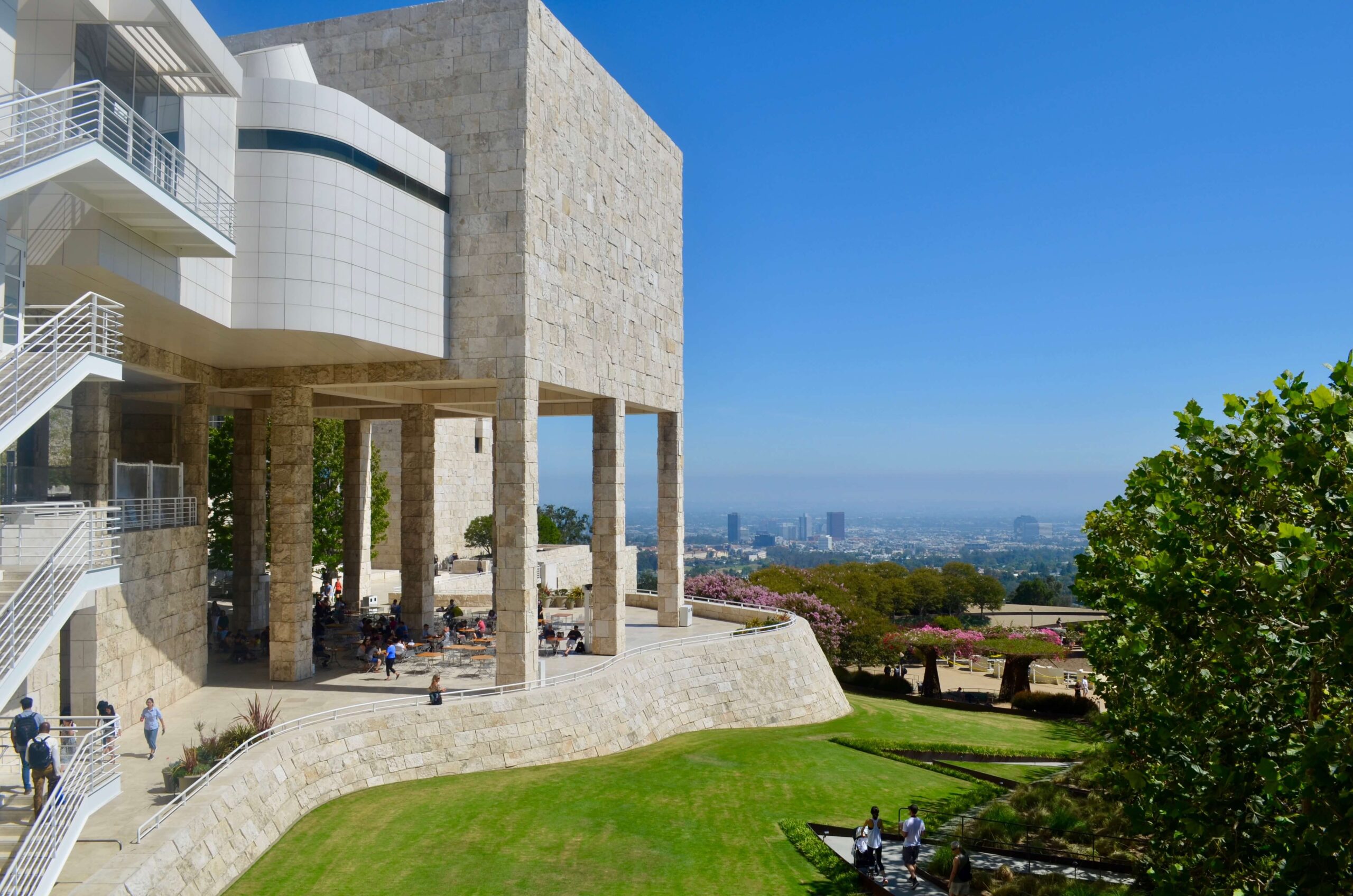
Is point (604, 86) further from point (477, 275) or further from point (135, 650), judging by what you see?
point (135, 650)

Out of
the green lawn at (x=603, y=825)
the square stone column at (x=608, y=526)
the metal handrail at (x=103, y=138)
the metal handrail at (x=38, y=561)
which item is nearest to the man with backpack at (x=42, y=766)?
the metal handrail at (x=38, y=561)

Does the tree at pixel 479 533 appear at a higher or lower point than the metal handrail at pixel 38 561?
lower

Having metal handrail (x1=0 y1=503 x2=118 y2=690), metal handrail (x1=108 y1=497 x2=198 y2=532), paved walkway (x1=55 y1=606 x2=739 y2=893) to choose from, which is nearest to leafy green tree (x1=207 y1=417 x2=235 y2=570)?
paved walkway (x1=55 y1=606 x2=739 y2=893)

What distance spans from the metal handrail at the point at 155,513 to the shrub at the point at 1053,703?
32526mm

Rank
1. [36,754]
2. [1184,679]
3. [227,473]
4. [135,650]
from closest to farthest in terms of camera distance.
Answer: [1184,679] < [36,754] < [135,650] < [227,473]

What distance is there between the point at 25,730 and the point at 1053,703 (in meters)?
36.8

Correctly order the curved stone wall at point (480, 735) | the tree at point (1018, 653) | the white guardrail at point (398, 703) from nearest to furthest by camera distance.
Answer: the curved stone wall at point (480, 735), the white guardrail at point (398, 703), the tree at point (1018, 653)

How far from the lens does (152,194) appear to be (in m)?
16.4

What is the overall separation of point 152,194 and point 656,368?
70.3 feet

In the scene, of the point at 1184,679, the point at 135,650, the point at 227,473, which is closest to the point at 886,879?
the point at 1184,679

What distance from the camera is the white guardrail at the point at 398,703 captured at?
1605cm

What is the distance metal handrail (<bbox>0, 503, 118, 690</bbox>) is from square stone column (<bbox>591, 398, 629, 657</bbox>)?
54.1ft

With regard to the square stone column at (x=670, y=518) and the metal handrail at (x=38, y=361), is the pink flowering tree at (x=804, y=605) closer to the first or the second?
the square stone column at (x=670, y=518)

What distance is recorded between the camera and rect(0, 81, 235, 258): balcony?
13508 mm
